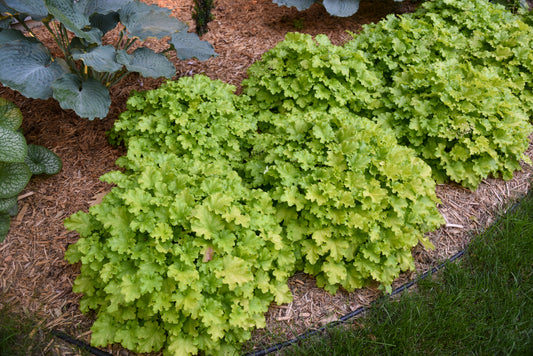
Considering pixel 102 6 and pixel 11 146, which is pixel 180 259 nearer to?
pixel 11 146

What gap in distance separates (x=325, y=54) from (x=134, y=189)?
2071 mm

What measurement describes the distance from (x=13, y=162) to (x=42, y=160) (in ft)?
1.19

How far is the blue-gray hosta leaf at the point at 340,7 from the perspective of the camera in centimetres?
465

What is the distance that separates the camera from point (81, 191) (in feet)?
11.0

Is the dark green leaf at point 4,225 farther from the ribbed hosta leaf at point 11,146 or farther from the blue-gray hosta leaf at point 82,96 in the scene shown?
the blue-gray hosta leaf at point 82,96

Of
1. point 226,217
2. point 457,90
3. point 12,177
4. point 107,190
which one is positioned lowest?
point 107,190

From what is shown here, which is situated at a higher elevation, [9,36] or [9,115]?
[9,36]

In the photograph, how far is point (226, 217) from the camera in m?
2.46

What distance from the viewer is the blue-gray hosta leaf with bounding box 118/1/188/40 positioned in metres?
3.41

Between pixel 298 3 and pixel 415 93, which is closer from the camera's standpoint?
pixel 415 93

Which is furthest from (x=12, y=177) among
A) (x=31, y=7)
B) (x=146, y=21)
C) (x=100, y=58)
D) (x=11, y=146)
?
(x=146, y=21)

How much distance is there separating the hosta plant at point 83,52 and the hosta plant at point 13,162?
32cm

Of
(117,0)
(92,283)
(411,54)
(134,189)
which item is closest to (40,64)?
(117,0)

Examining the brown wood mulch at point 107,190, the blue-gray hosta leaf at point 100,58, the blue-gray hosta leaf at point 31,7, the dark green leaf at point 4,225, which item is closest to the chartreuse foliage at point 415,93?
the brown wood mulch at point 107,190
